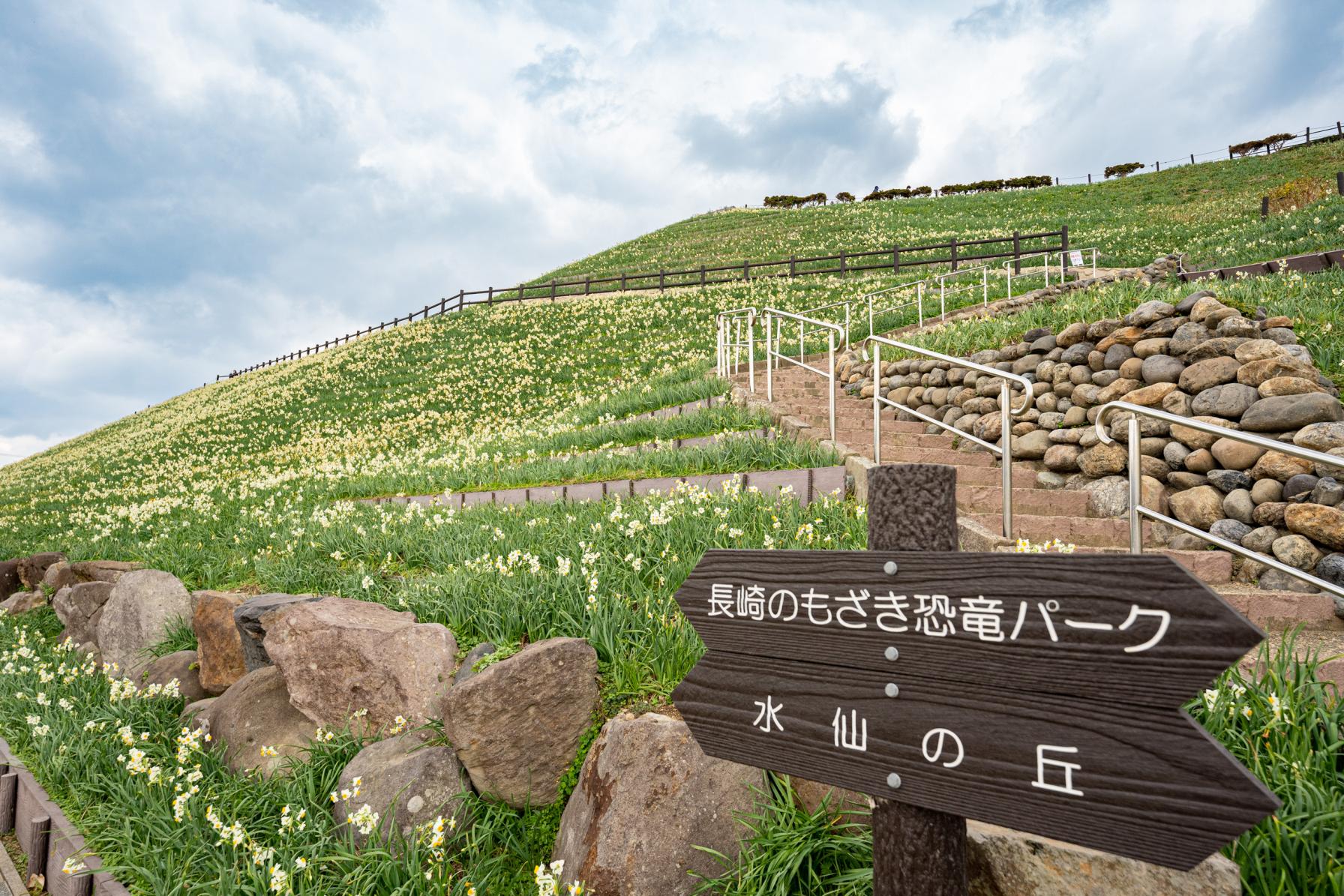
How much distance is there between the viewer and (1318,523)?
473cm

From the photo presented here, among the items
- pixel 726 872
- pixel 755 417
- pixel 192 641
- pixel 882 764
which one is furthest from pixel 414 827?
pixel 755 417

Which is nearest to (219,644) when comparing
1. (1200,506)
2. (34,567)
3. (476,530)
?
(476,530)

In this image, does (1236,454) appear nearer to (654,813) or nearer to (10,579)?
(654,813)

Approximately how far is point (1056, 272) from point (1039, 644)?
21.8 meters

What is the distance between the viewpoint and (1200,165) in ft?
149

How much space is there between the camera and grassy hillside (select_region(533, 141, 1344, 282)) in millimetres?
24203

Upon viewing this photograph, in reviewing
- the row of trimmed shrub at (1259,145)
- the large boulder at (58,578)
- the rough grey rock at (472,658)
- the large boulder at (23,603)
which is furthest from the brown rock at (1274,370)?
the row of trimmed shrub at (1259,145)

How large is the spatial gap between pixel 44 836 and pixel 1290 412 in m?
9.36

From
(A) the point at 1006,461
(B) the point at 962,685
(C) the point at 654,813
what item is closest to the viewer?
(B) the point at 962,685

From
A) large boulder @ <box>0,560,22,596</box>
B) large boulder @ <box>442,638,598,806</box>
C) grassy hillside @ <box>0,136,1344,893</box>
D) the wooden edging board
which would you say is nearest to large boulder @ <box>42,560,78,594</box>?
grassy hillside @ <box>0,136,1344,893</box>

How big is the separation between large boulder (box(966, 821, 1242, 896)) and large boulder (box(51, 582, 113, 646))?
888 cm

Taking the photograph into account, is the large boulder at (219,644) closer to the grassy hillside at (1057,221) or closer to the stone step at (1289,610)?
the stone step at (1289,610)

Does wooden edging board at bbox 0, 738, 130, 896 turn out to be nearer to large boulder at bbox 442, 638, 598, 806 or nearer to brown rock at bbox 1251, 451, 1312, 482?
large boulder at bbox 442, 638, 598, 806

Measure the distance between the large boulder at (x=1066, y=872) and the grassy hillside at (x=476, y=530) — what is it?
0.23 metres
